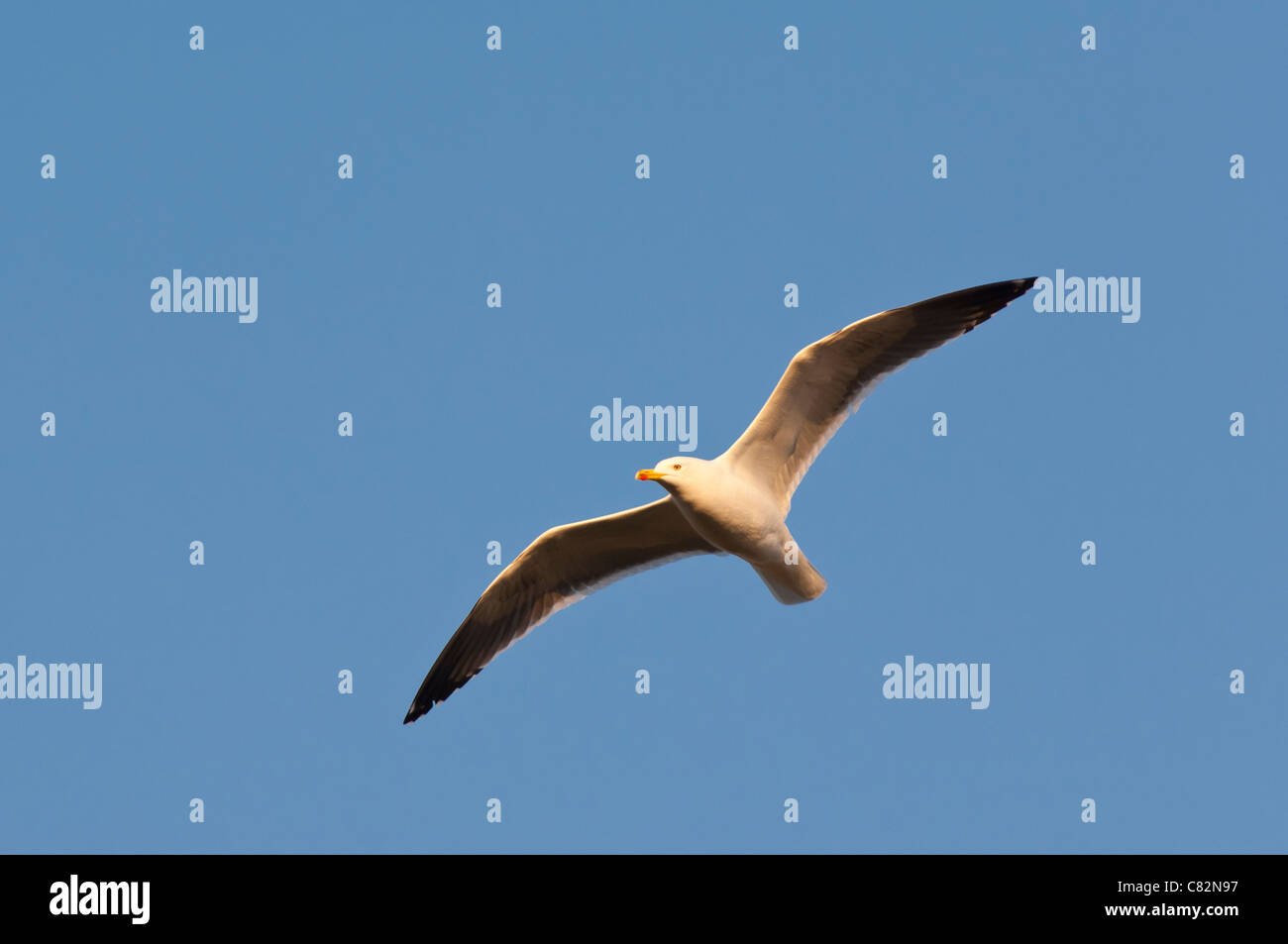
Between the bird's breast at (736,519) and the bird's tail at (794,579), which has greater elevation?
the bird's breast at (736,519)

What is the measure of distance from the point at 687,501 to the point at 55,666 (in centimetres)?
646

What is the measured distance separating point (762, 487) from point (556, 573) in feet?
6.20

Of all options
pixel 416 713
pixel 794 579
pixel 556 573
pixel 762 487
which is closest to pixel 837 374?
pixel 762 487

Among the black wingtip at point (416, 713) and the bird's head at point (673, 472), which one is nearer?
the bird's head at point (673, 472)

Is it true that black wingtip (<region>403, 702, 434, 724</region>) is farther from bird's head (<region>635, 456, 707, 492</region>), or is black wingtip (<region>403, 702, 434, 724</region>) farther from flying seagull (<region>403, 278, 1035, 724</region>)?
bird's head (<region>635, 456, 707, 492</region>)

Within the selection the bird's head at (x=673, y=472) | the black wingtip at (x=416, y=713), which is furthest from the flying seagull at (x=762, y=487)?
the black wingtip at (x=416, y=713)

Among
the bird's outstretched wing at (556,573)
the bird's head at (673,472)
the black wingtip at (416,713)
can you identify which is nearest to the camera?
the bird's head at (673,472)

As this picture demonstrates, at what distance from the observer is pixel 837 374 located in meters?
10.4

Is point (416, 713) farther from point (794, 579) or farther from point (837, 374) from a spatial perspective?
point (837, 374)

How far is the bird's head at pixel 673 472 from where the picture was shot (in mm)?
9906

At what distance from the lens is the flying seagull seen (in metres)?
10.0

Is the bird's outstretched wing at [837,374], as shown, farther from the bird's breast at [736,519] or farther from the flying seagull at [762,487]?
the bird's breast at [736,519]
